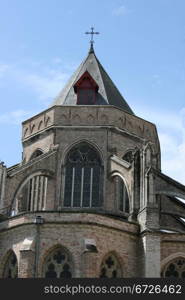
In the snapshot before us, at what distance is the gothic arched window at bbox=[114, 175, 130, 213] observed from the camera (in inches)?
1137

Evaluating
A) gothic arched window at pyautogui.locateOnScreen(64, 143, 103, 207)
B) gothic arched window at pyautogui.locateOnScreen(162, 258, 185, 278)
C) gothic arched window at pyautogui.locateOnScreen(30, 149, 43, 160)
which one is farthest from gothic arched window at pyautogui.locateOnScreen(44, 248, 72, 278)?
gothic arched window at pyautogui.locateOnScreen(30, 149, 43, 160)

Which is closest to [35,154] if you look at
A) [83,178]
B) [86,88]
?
Result: [83,178]

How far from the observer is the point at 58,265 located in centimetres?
2278

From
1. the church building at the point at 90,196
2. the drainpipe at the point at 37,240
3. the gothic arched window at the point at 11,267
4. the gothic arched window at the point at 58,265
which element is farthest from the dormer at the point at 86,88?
the gothic arched window at the point at 58,265

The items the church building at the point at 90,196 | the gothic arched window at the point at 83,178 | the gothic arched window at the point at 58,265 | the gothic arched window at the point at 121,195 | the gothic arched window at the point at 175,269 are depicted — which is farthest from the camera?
the gothic arched window at the point at 121,195

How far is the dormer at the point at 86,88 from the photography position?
1238 inches

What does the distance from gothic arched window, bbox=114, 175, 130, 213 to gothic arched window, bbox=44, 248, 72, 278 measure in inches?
A: 249

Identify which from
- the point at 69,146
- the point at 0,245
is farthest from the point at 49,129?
the point at 0,245

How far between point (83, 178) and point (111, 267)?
6.50 metres

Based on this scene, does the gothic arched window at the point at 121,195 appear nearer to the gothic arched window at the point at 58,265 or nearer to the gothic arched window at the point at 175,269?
the gothic arched window at the point at 175,269

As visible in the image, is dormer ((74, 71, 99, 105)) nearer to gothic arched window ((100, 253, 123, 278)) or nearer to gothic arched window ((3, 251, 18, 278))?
gothic arched window ((100, 253, 123, 278))

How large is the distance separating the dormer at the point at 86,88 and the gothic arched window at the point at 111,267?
10093mm

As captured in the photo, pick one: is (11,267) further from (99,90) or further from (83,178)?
(99,90)

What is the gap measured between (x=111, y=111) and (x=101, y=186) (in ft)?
12.5
